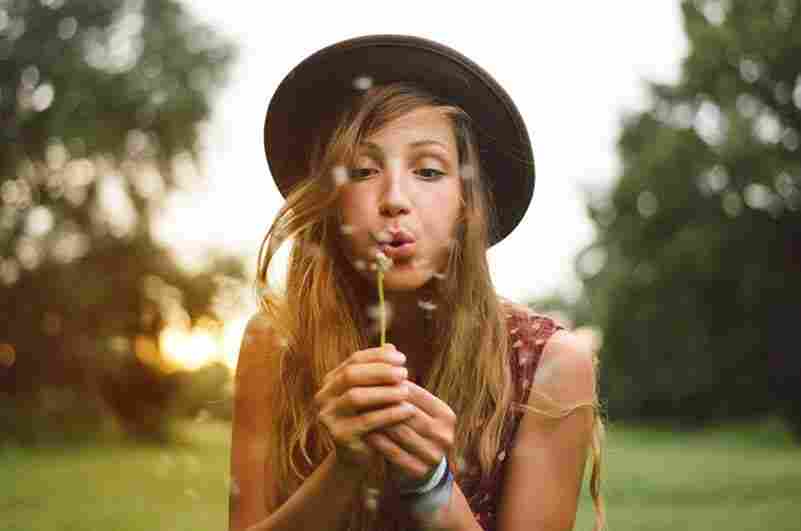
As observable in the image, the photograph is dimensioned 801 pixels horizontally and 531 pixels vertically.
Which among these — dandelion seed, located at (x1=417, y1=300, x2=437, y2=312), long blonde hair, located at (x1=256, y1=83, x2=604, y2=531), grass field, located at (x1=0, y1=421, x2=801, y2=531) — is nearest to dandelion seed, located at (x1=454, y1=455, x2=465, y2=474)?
long blonde hair, located at (x1=256, y1=83, x2=604, y2=531)

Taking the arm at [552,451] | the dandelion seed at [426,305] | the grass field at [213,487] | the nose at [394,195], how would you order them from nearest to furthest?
the nose at [394,195] < the arm at [552,451] < the dandelion seed at [426,305] < the grass field at [213,487]

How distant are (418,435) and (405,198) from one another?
0.39m

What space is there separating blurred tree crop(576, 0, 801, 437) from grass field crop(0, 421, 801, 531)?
136 cm

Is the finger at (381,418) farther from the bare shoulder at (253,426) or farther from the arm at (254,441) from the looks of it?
the bare shoulder at (253,426)

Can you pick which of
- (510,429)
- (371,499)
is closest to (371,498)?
(371,499)

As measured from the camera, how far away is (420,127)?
1.55m

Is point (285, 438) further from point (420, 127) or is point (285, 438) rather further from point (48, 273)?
point (48, 273)

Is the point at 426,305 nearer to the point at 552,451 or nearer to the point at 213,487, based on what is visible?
the point at 552,451

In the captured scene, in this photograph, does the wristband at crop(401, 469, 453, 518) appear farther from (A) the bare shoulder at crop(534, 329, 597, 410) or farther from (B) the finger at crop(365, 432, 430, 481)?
(A) the bare shoulder at crop(534, 329, 597, 410)

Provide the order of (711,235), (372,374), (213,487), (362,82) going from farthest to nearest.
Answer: (711,235)
(213,487)
(362,82)
(372,374)

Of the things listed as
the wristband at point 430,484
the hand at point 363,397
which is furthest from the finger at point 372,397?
the wristband at point 430,484

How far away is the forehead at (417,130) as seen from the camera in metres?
1.53

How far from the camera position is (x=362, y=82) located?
5.41 ft

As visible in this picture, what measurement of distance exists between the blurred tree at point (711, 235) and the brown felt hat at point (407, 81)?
9.18m
